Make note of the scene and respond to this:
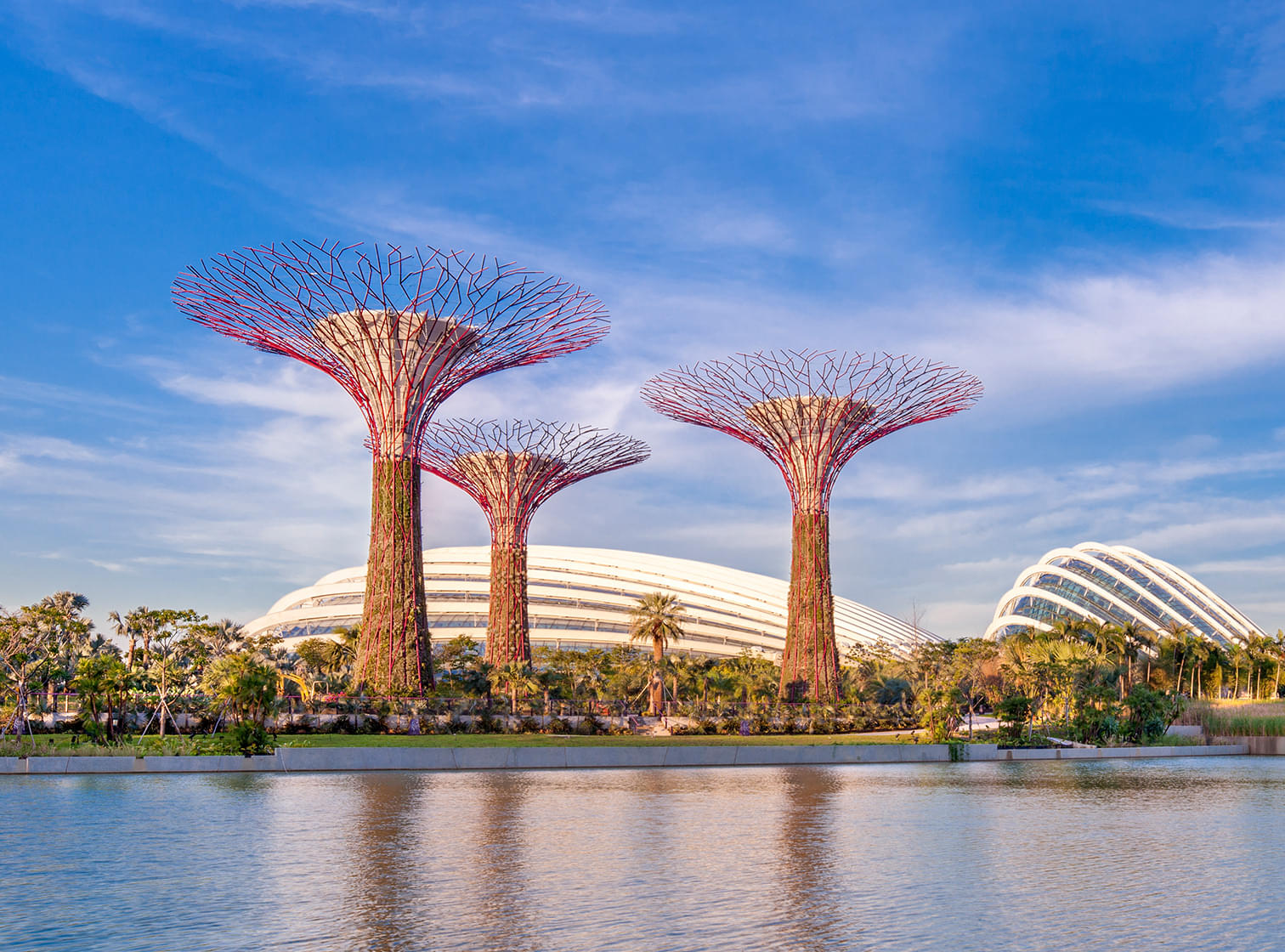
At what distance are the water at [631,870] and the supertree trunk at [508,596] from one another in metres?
41.9

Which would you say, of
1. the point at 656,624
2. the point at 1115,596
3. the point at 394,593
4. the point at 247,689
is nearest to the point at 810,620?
the point at 656,624

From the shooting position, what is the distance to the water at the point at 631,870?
709cm

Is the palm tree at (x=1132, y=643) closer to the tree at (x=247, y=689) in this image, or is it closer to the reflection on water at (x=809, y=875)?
the tree at (x=247, y=689)

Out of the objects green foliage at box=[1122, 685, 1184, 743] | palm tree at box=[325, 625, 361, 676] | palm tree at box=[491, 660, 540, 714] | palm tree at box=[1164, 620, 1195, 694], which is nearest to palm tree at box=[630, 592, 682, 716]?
palm tree at box=[491, 660, 540, 714]

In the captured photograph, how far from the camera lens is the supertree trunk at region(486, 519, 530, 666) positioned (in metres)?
59.6

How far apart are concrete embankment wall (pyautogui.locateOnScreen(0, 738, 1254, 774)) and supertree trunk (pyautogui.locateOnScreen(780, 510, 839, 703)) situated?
19003mm

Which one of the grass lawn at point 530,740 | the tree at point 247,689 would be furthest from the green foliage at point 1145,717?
the tree at point 247,689

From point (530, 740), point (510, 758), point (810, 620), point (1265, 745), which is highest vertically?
point (810, 620)

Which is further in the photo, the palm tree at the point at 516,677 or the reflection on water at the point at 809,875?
the palm tree at the point at 516,677

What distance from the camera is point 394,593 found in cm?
4022

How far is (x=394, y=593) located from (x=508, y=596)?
19646 mm

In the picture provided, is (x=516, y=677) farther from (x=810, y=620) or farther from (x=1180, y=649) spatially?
(x=1180, y=649)

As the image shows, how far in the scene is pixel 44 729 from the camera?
3319 cm

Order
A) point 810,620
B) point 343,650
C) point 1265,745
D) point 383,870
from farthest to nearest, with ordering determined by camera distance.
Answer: point 343,650 < point 810,620 < point 1265,745 < point 383,870
